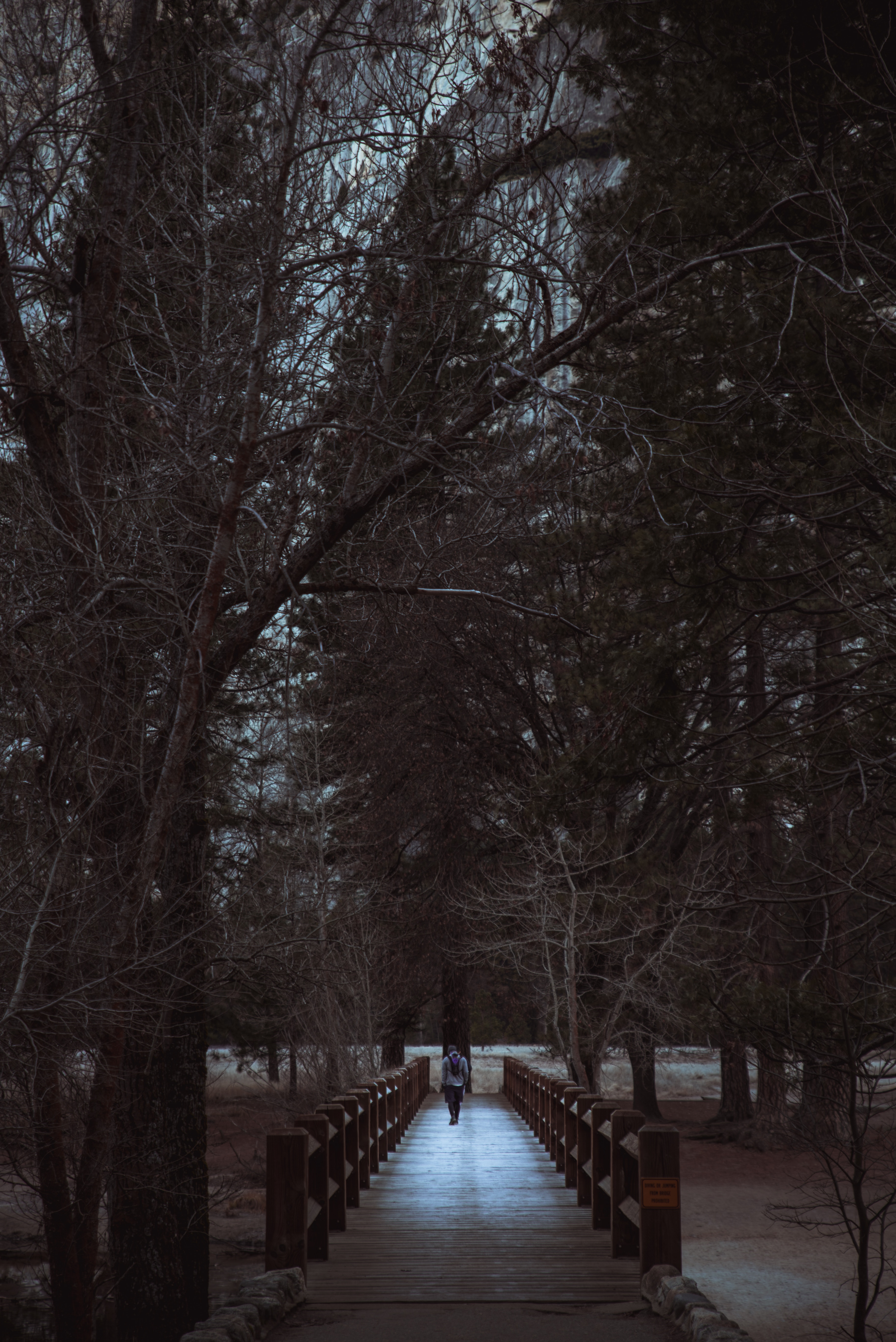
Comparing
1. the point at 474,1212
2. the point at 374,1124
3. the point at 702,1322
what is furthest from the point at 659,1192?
the point at 374,1124

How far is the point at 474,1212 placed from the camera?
8914mm

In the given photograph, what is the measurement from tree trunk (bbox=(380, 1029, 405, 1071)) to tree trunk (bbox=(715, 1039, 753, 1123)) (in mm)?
6774

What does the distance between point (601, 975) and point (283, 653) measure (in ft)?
31.7

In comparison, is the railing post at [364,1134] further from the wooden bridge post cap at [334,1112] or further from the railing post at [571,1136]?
the railing post at [571,1136]

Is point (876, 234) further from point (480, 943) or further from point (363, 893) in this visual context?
point (363, 893)

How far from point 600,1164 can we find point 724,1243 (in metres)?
9.26

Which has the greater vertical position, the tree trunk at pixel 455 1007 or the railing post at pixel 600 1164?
the railing post at pixel 600 1164

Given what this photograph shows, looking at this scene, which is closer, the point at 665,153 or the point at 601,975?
the point at 665,153

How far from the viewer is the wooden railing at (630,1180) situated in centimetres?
611

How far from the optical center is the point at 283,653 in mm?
8047

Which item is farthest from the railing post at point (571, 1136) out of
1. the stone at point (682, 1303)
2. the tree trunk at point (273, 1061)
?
the tree trunk at point (273, 1061)

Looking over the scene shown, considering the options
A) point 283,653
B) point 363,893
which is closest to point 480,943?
point 363,893

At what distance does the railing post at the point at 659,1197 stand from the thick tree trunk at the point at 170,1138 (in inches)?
132

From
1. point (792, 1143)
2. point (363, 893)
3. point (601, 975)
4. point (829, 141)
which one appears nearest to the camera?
point (829, 141)
